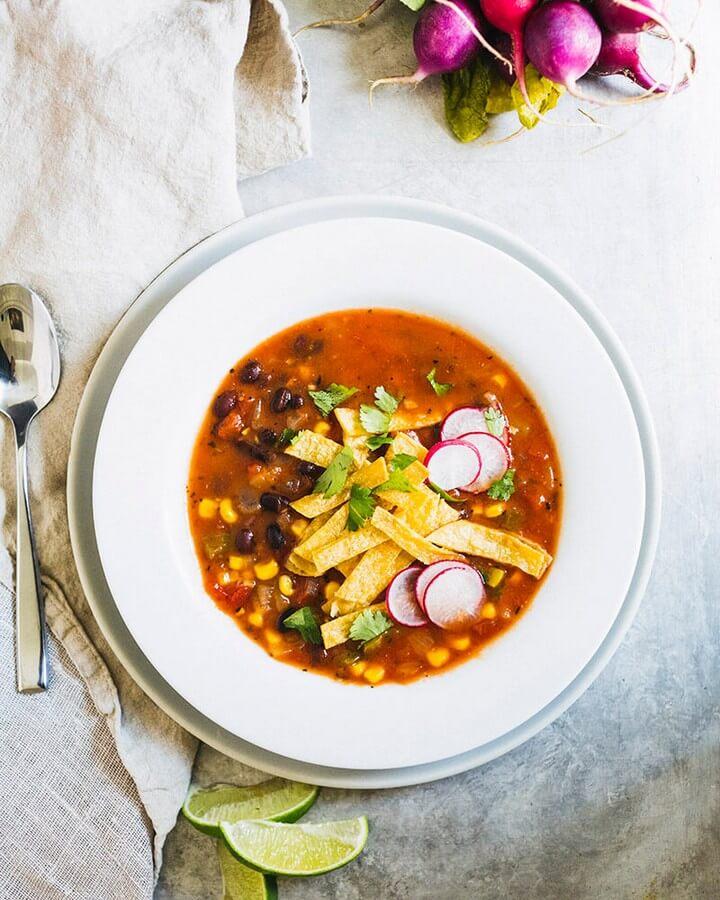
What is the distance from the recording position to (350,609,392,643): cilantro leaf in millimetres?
3920

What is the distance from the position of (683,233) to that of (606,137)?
0.65 m

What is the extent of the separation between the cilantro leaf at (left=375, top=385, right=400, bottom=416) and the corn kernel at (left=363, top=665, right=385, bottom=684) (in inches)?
48.0

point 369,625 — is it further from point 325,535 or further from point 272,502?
point 272,502

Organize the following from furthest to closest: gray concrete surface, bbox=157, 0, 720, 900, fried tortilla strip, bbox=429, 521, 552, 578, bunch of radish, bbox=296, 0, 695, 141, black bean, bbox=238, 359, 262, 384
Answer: gray concrete surface, bbox=157, 0, 720, 900
black bean, bbox=238, 359, 262, 384
fried tortilla strip, bbox=429, 521, 552, 578
bunch of radish, bbox=296, 0, 695, 141

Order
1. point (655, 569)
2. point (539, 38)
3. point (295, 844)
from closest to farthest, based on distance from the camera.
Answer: point (539, 38) → point (295, 844) → point (655, 569)

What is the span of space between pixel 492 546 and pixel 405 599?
0.48m

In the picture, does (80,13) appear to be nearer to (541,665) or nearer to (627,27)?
(627,27)

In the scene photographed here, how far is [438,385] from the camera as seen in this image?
401cm

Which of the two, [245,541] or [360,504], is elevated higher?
[360,504]

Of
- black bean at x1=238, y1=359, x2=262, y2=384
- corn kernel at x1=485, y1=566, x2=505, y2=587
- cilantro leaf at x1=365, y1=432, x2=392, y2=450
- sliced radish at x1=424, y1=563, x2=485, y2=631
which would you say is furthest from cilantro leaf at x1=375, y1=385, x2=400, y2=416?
corn kernel at x1=485, y1=566, x2=505, y2=587

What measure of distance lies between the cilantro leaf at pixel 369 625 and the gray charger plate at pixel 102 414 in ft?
2.30

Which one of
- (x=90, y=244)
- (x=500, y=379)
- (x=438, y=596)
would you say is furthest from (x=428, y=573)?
(x=90, y=244)

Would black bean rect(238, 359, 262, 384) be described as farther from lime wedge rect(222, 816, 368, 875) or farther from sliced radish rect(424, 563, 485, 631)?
lime wedge rect(222, 816, 368, 875)

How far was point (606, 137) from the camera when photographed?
4.39m
